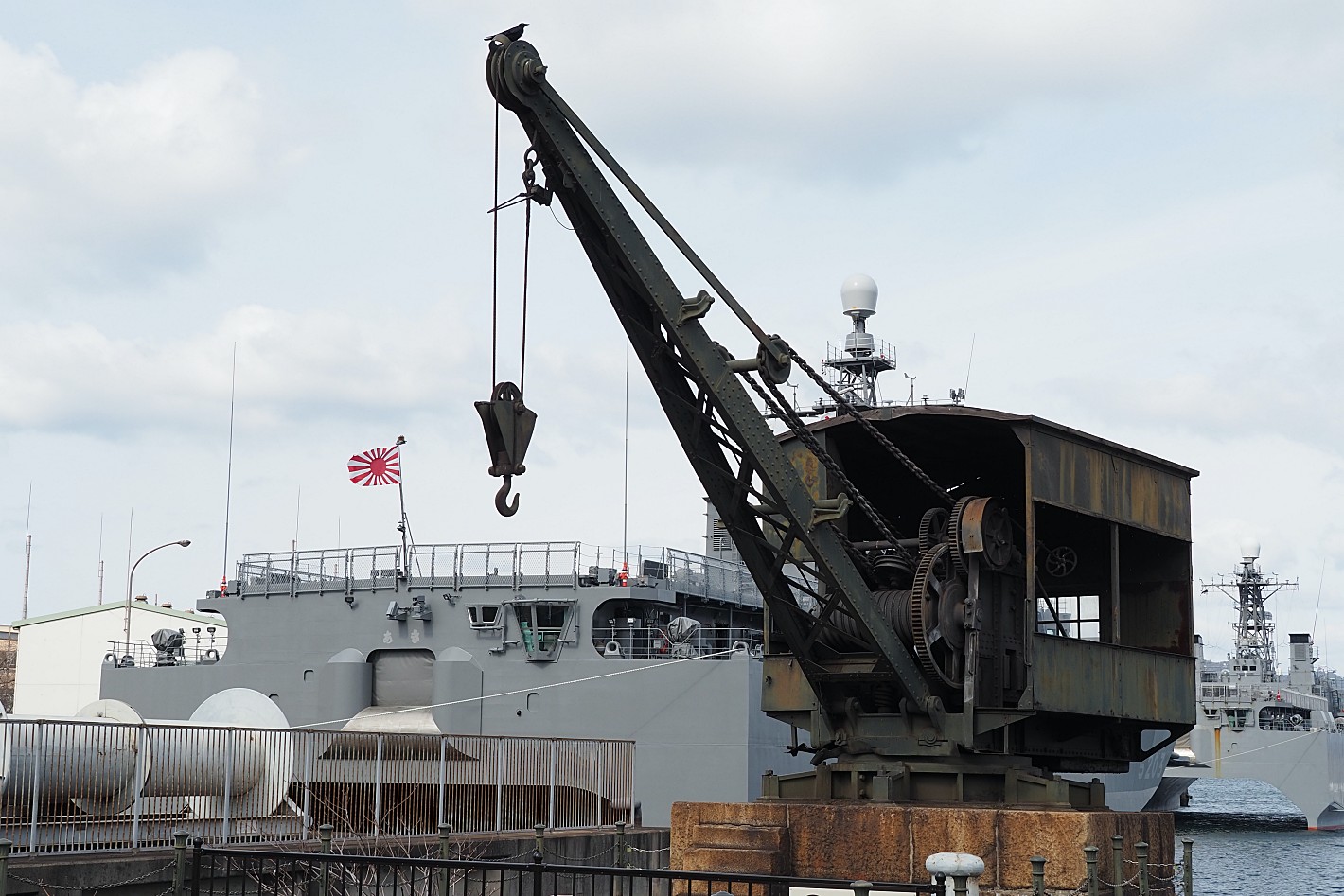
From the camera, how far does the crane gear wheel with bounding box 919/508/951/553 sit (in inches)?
641

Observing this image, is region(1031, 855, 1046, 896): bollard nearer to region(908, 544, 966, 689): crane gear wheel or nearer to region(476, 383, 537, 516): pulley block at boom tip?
region(908, 544, 966, 689): crane gear wheel

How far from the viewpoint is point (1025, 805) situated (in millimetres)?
15406

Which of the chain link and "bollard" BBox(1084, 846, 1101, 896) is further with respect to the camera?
the chain link

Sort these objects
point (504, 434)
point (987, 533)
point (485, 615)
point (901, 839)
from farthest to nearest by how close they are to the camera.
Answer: point (485, 615) → point (987, 533) → point (901, 839) → point (504, 434)

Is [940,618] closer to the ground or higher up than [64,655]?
higher up

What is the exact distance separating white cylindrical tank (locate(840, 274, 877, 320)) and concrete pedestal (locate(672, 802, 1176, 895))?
24.7 m

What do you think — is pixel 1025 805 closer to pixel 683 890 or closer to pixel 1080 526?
pixel 683 890

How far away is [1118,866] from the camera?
14359 millimetres

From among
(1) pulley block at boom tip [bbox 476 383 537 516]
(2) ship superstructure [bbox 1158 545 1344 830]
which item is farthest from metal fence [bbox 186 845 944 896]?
(2) ship superstructure [bbox 1158 545 1344 830]

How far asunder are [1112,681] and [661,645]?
633 inches

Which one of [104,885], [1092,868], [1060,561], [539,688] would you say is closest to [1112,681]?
[1060,561]

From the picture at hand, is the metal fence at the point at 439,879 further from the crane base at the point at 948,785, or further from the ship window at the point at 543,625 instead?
the ship window at the point at 543,625

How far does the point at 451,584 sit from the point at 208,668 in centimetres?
782

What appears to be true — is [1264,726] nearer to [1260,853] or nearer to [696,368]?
[1260,853]
